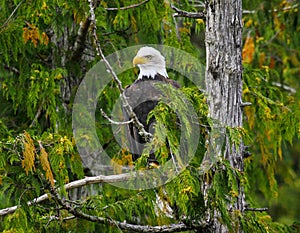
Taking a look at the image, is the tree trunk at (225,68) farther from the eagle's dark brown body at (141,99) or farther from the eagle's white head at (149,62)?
the eagle's white head at (149,62)

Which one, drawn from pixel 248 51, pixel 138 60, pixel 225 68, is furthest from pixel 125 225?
pixel 248 51

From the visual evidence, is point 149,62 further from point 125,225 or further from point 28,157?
point 28,157

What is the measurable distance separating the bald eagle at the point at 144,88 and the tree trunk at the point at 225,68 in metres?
1.08

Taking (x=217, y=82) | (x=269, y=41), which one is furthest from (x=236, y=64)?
(x=269, y=41)

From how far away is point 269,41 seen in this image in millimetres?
8773

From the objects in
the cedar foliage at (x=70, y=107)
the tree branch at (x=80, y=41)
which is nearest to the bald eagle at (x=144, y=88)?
the cedar foliage at (x=70, y=107)

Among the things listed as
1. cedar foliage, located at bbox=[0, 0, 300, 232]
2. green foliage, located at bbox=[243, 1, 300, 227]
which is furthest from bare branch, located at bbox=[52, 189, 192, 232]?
green foliage, located at bbox=[243, 1, 300, 227]

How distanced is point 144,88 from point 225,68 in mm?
1227

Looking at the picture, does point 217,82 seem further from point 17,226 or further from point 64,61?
point 64,61

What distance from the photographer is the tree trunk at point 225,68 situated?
4.45 m

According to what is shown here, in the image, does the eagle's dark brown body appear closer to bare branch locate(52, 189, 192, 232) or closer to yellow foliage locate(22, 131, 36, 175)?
bare branch locate(52, 189, 192, 232)

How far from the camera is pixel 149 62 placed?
5.70 m

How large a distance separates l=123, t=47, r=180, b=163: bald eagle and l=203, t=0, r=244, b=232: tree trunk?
42.5 inches

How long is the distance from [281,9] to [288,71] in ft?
3.86
